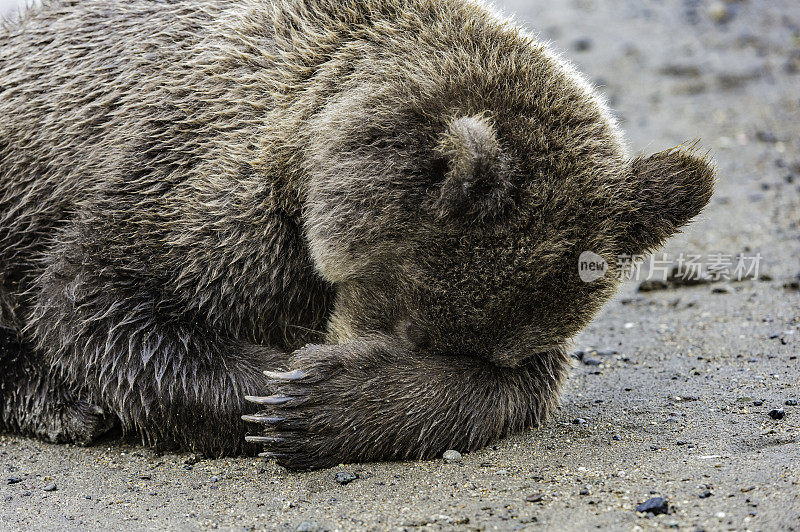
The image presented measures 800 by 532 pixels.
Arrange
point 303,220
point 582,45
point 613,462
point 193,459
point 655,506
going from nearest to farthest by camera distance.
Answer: point 655,506, point 613,462, point 303,220, point 193,459, point 582,45

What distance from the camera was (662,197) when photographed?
4602 mm

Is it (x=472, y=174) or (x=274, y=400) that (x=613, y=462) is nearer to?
(x=472, y=174)

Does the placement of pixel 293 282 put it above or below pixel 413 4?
below

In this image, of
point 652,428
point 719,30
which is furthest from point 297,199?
point 719,30

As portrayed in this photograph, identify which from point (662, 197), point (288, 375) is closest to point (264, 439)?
point (288, 375)

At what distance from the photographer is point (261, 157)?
4973 mm

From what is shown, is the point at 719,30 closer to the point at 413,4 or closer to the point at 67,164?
the point at 413,4

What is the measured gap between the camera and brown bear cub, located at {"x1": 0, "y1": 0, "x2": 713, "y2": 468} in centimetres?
446

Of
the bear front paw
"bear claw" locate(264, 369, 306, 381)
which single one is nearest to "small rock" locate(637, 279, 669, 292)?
the bear front paw

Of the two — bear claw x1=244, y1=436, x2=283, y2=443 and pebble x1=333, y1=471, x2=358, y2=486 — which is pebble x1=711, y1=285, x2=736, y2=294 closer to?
pebble x1=333, y1=471, x2=358, y2=486

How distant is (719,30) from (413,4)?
9.57 meters

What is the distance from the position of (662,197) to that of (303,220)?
198 cm

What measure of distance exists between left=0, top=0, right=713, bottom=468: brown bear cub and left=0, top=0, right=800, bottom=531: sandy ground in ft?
0.83

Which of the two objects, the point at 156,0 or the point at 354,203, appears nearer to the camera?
the point at 354,203
